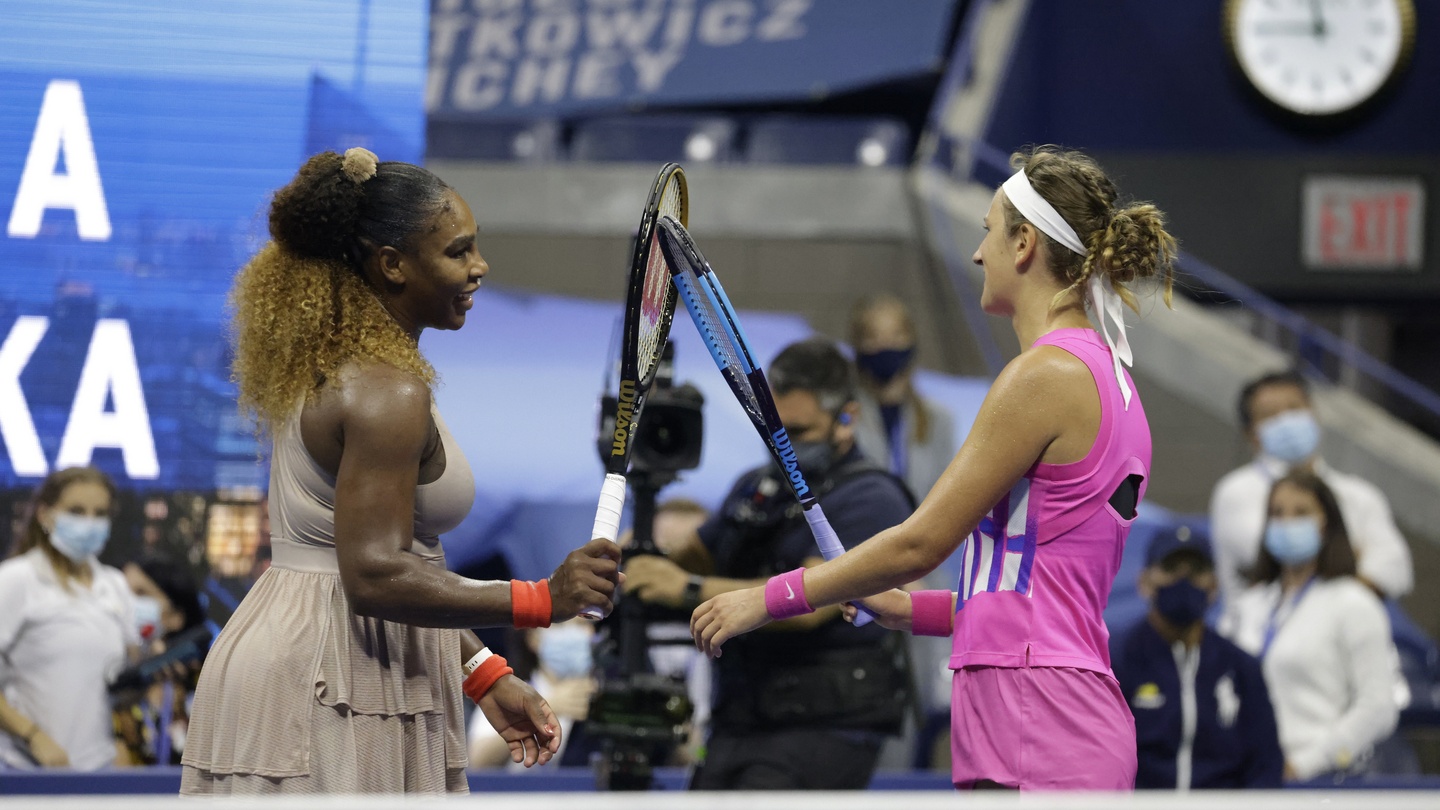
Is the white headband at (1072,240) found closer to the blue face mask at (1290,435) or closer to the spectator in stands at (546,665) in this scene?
the spectator in stands at (546,665)

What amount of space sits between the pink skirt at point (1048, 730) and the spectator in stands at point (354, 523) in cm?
62

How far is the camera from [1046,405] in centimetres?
→ 239

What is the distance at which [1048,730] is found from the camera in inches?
93.3

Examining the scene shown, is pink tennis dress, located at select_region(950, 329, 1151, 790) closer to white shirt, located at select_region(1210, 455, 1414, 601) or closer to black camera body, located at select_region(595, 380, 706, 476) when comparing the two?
black camera body, located at select_region(595, 380, 706, 476)

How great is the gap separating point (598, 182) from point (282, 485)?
6.90m

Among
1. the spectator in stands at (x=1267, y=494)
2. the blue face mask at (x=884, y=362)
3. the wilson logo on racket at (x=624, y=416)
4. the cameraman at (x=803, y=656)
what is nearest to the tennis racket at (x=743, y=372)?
the wilson logo on racket at (x=624, y=416)

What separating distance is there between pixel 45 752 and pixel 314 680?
2751 mm

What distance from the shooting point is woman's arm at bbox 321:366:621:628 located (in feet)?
7.50

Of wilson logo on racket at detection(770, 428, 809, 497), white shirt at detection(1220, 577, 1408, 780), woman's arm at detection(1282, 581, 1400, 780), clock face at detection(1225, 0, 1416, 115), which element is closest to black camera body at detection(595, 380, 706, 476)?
wilson logo on racket at detection(770, 428, 809, 497)

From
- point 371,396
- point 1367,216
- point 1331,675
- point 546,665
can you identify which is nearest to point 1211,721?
point 1331,675

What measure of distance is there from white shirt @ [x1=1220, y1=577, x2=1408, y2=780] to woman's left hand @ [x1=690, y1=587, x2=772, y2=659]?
2954mm

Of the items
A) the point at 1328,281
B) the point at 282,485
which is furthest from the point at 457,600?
the point at 1328,281

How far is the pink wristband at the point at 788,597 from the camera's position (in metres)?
2.50

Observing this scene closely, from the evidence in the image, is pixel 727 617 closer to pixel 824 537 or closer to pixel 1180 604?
pixel 824 537
